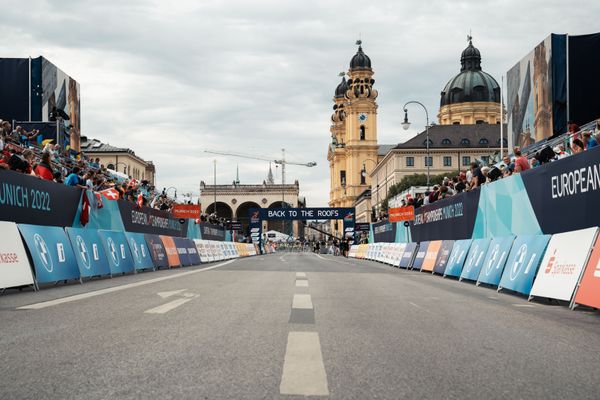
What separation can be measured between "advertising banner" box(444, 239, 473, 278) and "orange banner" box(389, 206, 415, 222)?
13363mm

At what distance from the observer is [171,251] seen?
27469 mm

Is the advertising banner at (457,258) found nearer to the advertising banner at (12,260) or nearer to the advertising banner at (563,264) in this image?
the advertising banner at (563,264)

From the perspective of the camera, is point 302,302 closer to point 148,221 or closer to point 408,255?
point 148,221

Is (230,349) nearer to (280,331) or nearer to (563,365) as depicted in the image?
(280,331)

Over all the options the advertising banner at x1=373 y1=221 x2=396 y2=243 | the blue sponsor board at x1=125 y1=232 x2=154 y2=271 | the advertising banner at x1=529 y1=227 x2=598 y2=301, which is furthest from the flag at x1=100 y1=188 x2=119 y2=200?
the advertising banner at x1=373 y1=221 x2=396 y2=243

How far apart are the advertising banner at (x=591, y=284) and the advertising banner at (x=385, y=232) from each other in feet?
104

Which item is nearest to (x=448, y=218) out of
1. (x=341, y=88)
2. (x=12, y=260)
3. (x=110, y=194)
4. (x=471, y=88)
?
(x=110, y=194)

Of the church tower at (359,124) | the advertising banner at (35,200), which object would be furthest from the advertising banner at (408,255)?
the church tower at (359,124)

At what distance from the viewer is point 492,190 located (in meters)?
19.9

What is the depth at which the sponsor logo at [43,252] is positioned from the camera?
14.0m

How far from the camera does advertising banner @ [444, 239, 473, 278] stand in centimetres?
2003

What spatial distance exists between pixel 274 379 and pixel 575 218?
10328mm

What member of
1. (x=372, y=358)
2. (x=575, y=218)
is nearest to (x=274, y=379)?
(x=372, y=358)

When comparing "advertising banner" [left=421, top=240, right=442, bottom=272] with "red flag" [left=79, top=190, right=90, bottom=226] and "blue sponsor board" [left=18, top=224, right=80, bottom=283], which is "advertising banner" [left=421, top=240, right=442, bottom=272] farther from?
"blue sponsor board" [left=18, top=224, right=80, bottom=283]
